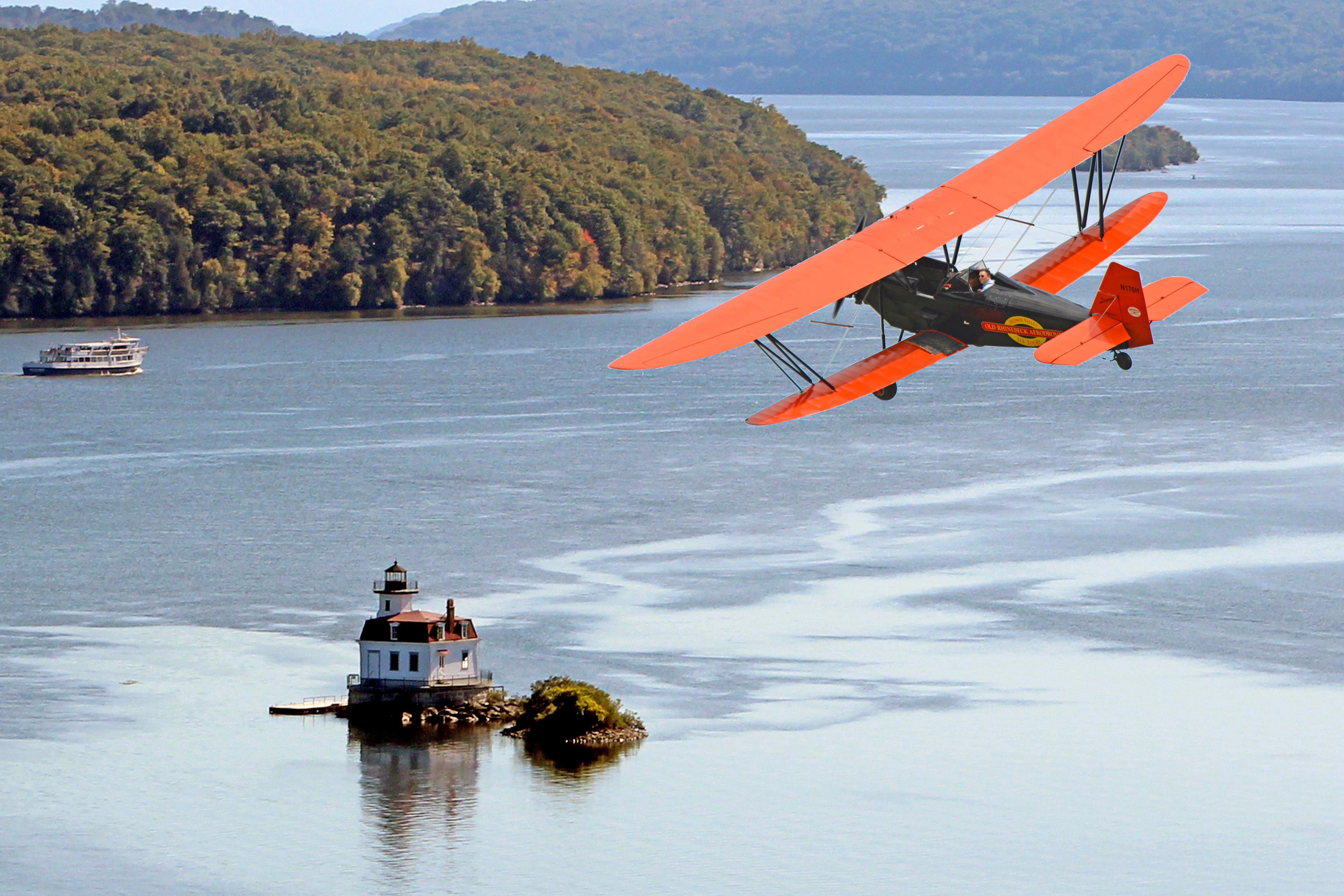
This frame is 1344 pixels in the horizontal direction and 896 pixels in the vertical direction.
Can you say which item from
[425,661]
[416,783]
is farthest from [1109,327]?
[425,661]

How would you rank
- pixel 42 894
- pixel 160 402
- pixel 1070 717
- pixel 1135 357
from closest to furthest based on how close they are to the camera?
pixel 42 894, pixel 1070 717, pixel 160 402, pixel 1135 357

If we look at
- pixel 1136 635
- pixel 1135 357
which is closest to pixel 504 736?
pixel 1136 635

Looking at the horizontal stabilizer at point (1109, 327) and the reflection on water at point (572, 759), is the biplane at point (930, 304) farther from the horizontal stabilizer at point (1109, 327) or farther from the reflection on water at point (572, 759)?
the reflection on water at point (572, 759)

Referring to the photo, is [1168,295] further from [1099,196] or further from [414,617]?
[414,617]

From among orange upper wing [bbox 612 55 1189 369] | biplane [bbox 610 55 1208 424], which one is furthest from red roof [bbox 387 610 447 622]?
biplane [bbox 610 55 1208 424]

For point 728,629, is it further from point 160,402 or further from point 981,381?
point 981,381

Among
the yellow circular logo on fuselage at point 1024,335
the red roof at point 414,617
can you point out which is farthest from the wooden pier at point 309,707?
the yellow circular logo on fuselage at point 1024,335
